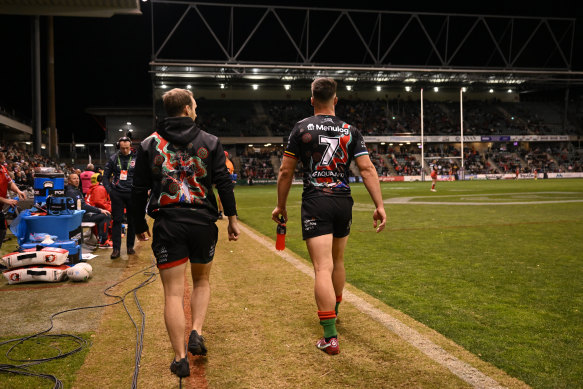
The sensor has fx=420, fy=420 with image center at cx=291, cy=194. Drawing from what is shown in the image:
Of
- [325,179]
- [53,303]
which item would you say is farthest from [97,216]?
[325,179]

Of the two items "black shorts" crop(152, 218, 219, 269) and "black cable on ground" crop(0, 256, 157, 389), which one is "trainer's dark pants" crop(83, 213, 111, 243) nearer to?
"black cable on ground" crop(0, 256, 157, 389)

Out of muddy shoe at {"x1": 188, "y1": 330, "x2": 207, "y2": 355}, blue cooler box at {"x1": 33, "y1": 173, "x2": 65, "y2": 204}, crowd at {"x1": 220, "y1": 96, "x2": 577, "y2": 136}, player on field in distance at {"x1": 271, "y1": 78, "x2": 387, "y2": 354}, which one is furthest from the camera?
crowd at {"x1": 220, "y1": 96, "x2": 577, "y2": 136}

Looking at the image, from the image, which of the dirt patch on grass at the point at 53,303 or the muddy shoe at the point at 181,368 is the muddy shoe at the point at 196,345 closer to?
the muddy shoe at the point at 181,368

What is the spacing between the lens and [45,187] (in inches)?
292

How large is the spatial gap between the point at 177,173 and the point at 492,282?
4.36 meters

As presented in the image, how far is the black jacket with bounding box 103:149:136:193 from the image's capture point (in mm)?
7543

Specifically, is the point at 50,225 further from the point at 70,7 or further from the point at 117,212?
the point at 70,7

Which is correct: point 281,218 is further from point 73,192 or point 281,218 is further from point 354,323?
point 73,192

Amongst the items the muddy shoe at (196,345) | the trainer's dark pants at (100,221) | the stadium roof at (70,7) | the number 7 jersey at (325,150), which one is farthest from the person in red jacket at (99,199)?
the stadium roof at (70,7)

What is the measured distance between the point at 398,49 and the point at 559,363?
56.9 meters

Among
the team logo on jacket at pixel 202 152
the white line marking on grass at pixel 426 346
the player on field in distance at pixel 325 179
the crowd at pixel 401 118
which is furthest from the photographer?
the crowd at pixel 401 118

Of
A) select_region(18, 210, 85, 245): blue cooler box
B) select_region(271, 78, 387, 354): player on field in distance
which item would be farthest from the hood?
select_region(18, 210, 85, 245): blue cooler box

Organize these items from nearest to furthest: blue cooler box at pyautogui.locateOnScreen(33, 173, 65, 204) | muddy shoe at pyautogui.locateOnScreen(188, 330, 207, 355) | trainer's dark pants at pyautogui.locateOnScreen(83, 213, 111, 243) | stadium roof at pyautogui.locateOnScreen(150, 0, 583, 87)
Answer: muddy shoe at pyautogui.locateOnScreen(188, 330, 207, 355), blue cooler box at pyautogui.locateOnScreen(33, 173, 65, 204), trainer's dark pants at pyautogui.locateOnScreen(83, 213, 111, 243), stadium roof at pyautogui.locateOnScreen(150, 0, 583, 87)

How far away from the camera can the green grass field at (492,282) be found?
337cm
